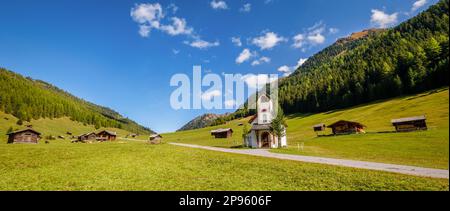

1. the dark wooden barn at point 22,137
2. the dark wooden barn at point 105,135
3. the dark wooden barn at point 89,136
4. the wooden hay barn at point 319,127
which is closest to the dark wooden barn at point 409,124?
the wooden hay barn at point 319,127

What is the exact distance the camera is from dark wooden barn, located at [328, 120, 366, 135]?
77.5 meters

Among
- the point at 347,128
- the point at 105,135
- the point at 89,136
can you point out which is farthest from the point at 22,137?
the point at 347,128

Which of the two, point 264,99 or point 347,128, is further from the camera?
point 347,128

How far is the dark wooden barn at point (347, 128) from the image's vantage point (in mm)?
77500

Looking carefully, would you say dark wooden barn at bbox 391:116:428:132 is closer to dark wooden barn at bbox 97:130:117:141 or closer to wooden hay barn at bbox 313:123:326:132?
wooden hay barn at bbox 313:123:326:132

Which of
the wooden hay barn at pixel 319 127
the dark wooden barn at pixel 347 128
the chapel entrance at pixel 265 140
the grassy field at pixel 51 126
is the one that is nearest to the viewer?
the chapel entrance at pixel 265 140

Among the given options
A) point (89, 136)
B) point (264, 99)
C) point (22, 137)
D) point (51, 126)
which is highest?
point (51, 126)

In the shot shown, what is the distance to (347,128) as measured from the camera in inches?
3120

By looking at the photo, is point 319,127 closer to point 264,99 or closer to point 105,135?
point 264,99

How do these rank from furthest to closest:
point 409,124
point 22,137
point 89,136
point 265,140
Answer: point 89,136 → point 22,137 → point 409,124 → point 265,140

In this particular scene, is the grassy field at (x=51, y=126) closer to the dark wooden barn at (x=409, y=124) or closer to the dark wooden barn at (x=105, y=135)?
the dark wooden barn at (x=105, y=135)
